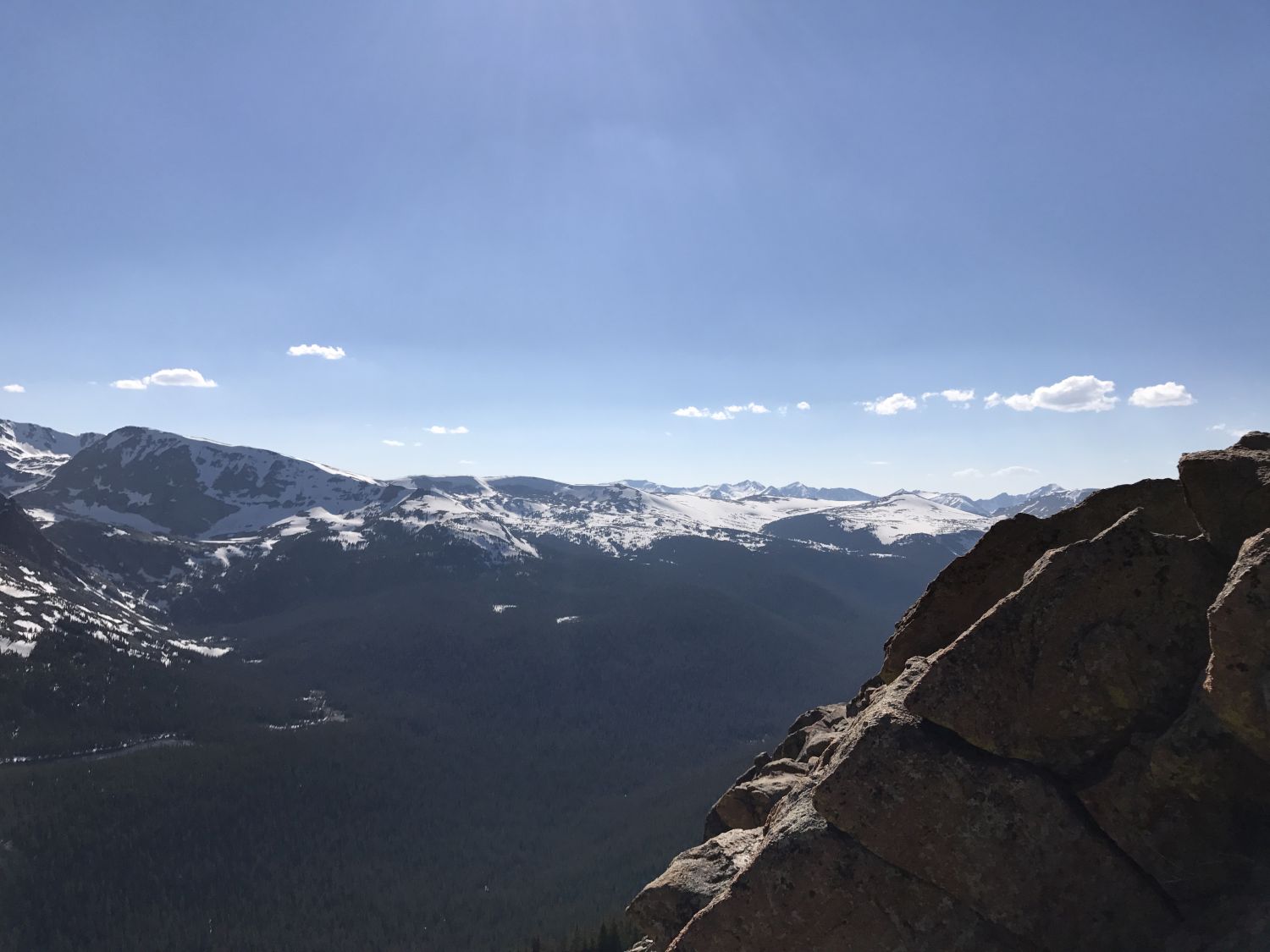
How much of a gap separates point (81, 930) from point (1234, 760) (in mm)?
213421

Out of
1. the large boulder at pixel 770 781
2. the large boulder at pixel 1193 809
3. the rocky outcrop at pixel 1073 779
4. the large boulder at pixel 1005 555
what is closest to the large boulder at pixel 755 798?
the large boulder at pixel 770 781

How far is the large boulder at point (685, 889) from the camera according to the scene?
28.9m

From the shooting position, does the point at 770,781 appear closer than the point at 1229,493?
No

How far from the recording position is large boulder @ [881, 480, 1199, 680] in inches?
1048

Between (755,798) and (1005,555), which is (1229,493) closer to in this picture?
(1005,555)

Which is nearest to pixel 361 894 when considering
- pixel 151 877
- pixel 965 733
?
pixel 151 877

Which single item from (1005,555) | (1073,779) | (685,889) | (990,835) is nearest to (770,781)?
(685,889)

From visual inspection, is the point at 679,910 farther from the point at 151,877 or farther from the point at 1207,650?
the point at 151,877

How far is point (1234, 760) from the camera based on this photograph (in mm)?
18156

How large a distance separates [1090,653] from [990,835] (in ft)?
19.6

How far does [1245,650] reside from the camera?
55.4ft

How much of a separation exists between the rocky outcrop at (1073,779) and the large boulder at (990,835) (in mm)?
49

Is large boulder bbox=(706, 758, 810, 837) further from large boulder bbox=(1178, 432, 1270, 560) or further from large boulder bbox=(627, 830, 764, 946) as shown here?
large boulder bbox=(1178, 432, 1270, 560)

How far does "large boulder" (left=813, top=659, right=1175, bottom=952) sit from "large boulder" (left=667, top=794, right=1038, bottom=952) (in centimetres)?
47
